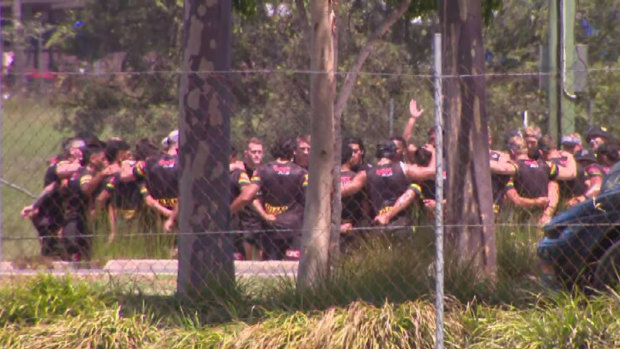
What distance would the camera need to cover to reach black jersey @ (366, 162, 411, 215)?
9.45 metres

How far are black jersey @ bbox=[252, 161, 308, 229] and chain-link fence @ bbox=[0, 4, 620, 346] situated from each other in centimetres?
2

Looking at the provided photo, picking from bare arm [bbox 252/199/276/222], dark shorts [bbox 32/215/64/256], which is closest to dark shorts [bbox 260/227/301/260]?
bare arm [bbox 252/199/276/222]

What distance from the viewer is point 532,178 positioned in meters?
9.70

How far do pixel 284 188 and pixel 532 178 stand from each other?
2.22 meters

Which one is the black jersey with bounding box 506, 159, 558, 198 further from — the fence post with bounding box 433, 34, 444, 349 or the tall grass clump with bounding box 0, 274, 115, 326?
the tall grass clump with bounding box 0, 274, 115, 326

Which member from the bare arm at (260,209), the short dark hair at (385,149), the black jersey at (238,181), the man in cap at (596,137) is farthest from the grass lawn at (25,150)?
the man in cap at (596,137)

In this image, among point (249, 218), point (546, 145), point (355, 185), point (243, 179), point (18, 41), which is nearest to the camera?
point (355, 185)

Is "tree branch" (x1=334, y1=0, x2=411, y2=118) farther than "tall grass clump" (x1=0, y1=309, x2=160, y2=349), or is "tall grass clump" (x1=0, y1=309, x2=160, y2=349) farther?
"tree branch" (x1=334, y1=0, x2=411, y2=118)

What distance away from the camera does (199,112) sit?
796 centimetres

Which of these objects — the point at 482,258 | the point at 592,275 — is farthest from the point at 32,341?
the point at 592,275

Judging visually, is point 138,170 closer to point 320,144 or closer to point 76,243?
point 76,243

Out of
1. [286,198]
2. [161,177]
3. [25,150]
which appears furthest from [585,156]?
[25,150]

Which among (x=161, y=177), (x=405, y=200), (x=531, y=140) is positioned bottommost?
(x=405, y=200)

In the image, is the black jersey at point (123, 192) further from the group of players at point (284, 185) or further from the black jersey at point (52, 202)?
the black jersey at point (52, 202)
